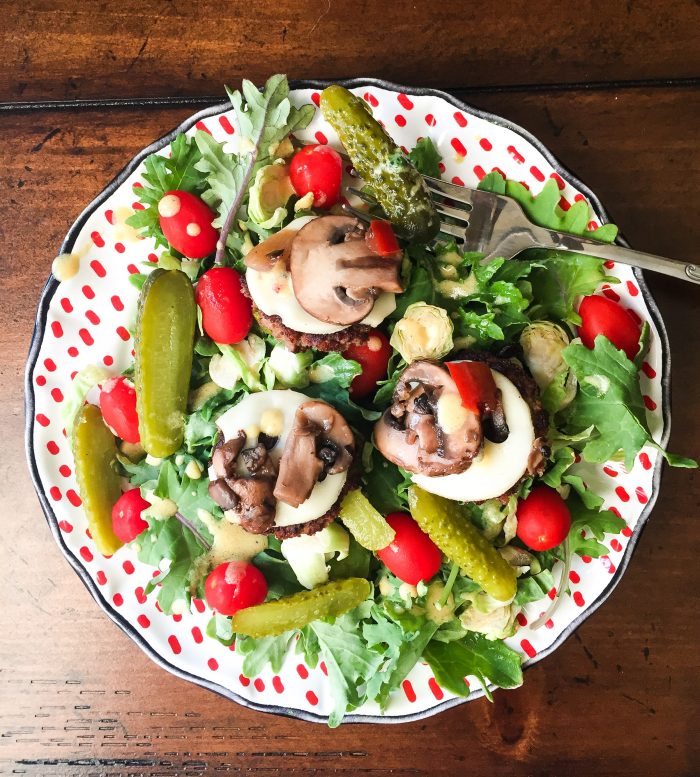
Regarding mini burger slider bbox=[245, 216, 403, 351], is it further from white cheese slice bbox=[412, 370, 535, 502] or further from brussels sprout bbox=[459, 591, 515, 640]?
brussels sprout bbox=[459, 591, 515, 640]

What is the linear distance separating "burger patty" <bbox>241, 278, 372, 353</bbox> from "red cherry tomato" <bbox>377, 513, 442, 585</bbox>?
745mm

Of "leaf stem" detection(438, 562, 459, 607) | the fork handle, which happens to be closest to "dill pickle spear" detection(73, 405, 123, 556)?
"leaf stem" detection(438, 562, 459, 607)

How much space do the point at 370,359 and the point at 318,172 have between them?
0.75 m

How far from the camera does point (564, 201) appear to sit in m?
2.59

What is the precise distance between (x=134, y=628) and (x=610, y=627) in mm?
2060

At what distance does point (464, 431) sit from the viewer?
90.9 inches

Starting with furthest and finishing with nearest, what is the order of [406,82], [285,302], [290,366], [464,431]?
1. [406,82]
2. [290,366]
3. [285,302]
4. [464,431]

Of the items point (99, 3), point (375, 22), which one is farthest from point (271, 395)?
point (99, 3)

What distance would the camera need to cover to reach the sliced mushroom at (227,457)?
236 centimetres

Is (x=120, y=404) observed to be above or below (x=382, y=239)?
below

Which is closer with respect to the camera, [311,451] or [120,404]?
[311,451]

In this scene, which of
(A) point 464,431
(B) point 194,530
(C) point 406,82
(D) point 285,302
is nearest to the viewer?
(A) point 464,431

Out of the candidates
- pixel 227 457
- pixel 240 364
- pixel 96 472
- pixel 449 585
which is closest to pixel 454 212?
pixel 240 364

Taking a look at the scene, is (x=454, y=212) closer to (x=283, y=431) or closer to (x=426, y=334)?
(x=426, y=334)
